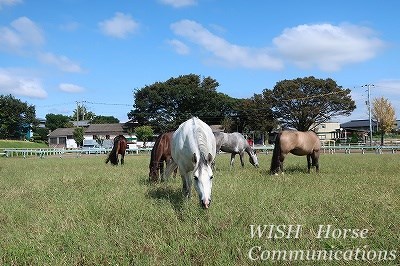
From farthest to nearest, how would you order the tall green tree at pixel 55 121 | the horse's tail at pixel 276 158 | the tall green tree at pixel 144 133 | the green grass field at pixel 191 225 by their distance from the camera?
the tall green tree at pixel 55 121
the tall green tree at pixel 144 133
the horse's tail at pixel 276 158
the green grass field at pixel 191 225

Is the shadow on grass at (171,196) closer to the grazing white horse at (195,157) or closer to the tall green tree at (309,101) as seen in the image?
the grazing white horse at (195,157)

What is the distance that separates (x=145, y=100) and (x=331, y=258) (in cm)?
7231

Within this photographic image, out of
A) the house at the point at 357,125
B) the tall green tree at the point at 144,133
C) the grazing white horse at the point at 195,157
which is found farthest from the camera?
the house at the point at 357,125

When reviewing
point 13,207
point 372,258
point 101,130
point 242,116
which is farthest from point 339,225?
point 101,130

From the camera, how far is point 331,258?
13.5 feet

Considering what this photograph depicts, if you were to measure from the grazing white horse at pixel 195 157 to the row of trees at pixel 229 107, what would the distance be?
55.7 metres

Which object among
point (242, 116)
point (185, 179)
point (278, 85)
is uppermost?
point (278, 85)

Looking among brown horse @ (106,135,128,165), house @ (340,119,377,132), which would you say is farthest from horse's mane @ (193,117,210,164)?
house @ (340,119,377,132)

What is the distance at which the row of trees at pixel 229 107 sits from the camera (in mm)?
62844

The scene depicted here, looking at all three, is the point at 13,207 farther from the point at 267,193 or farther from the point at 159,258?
the point at 267,193

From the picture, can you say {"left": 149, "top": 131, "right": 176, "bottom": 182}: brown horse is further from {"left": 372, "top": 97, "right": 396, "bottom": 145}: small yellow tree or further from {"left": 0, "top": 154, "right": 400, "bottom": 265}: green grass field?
{"left": 372, "top": 97, "right": 396, "bottom": 145}: small yellow tree

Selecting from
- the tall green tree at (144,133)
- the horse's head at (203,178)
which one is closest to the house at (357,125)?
the tall green tree at (144,133)

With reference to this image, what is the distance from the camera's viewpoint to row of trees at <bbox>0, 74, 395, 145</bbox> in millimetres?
62844

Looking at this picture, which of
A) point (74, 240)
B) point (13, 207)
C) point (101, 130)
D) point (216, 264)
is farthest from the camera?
point (101, 130)
